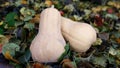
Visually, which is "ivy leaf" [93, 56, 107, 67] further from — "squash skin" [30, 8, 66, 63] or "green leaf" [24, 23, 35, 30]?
"green leaf" [24, 23, 35, 30]

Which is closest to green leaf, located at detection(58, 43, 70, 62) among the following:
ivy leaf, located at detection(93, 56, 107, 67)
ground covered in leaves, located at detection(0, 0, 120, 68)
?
ground covered in leaves, located at detection(0, 0, 120, 68)

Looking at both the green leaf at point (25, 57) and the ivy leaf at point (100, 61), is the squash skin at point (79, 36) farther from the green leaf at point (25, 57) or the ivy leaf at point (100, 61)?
the green leaf at point (25, 57)

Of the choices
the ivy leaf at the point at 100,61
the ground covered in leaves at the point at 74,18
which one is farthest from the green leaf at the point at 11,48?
the ivy leaf at the point at 100,61

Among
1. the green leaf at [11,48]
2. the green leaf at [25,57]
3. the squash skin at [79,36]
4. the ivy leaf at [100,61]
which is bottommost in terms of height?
the ivy leaf at [100,61]

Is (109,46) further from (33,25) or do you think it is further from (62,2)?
(62,2)

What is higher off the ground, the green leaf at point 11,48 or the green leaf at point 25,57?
the green leaf at point 11,48

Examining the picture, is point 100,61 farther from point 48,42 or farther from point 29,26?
point 29,26

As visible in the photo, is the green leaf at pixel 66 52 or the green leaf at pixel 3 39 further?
the green leaf at pixel 3 39
